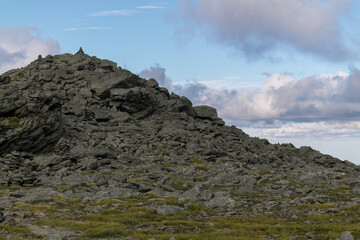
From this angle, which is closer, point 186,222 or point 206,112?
point 186,222

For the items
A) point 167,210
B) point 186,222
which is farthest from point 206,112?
point 186,222

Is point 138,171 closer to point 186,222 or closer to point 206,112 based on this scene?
point 186,222

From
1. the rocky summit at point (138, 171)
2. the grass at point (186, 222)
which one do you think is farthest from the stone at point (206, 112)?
the grass at point (186, 222)

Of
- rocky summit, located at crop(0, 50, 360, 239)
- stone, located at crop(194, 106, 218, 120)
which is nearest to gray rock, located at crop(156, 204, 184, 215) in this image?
rocky summit, located at crop(0, 50, 360, 239)

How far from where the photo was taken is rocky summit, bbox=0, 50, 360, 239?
3284 centimetres

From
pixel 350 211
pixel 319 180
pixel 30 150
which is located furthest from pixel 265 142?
pixel 350 211

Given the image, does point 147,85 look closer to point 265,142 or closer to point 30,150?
point 265,142

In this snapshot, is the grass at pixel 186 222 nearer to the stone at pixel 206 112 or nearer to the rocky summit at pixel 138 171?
the rocky summit at pixel 138 171

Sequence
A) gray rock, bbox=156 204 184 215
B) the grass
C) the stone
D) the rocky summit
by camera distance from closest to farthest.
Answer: the grass → the rocky summit → gray rock, bbox=156 204 184 215 → the stone

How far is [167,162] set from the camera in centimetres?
9212

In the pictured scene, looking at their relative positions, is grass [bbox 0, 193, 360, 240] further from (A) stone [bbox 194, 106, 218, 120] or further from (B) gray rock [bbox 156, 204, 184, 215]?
(A) stone [bbox 194, 106, 218, 120]

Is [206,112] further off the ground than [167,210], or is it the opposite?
[206,112]

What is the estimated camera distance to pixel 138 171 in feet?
253

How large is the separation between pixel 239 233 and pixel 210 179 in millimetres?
37610
